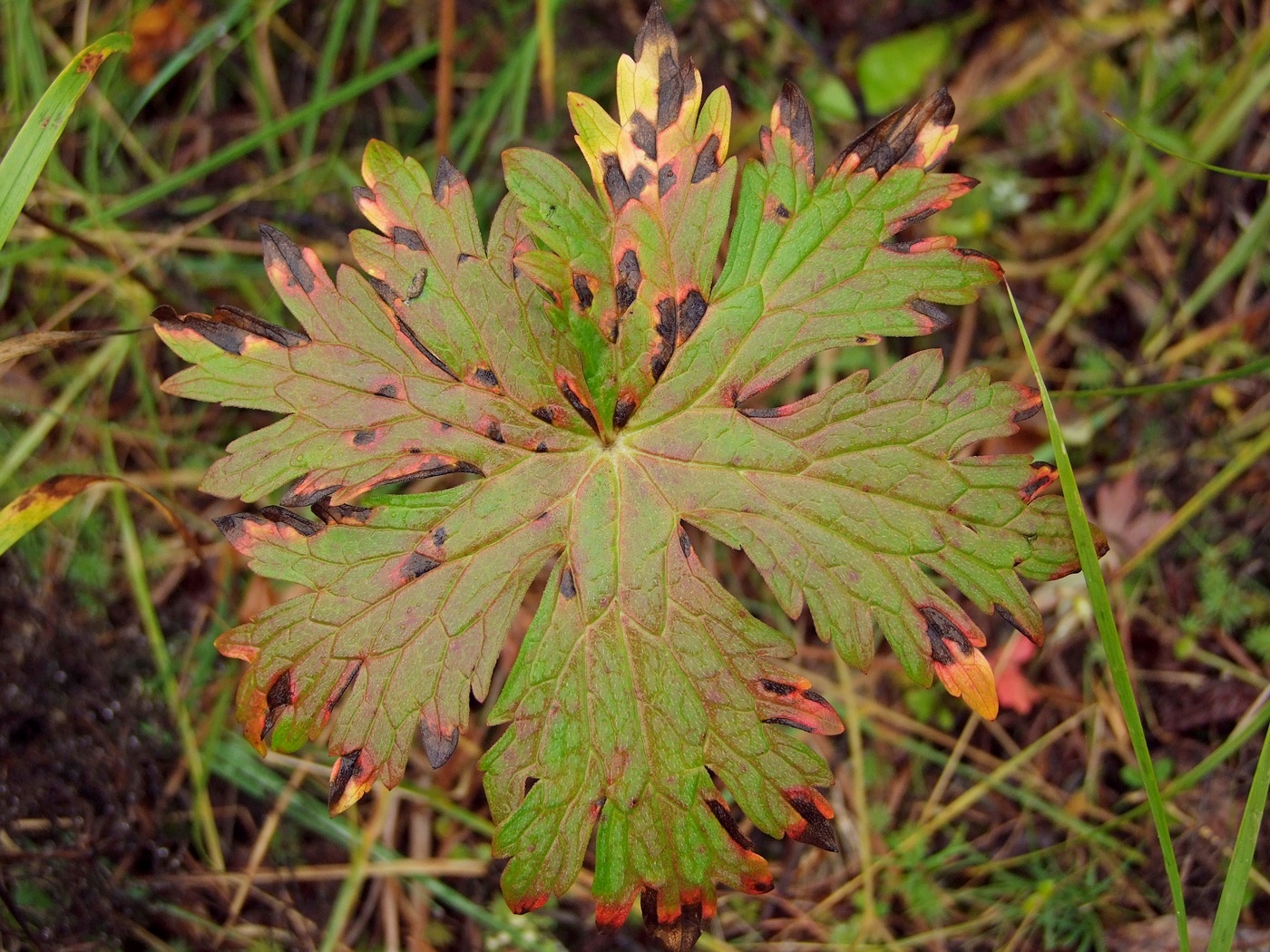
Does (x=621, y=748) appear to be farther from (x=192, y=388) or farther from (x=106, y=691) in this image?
(x=106, y=691)

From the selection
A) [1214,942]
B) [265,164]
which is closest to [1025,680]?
[1214,942]

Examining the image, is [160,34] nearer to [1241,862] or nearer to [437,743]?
[437,743]

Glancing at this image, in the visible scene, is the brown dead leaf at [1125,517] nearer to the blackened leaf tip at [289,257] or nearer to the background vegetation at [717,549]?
the background vegetation at [717,549]

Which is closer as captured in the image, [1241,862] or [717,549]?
[1241,862]

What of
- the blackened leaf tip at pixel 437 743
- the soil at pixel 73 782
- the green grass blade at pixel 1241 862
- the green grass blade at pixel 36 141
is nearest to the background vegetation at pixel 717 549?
the soil at pixel 73 782

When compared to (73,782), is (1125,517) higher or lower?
higher

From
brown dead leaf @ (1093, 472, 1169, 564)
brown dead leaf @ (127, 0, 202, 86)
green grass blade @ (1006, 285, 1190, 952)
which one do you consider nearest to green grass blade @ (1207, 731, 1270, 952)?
green grass blade @ (1006, 285, 1190, 952)

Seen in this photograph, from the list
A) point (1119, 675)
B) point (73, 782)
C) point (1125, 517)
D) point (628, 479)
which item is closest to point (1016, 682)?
point (1125, 517)
